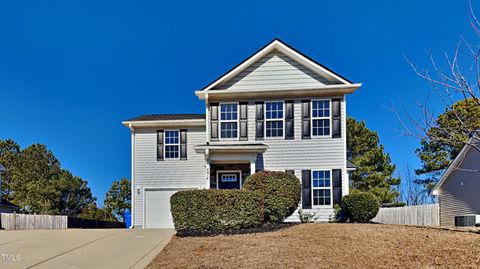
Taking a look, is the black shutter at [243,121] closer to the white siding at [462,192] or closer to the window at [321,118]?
the window at [321,118]

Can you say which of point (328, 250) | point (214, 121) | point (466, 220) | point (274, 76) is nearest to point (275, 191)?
point (328, 250)

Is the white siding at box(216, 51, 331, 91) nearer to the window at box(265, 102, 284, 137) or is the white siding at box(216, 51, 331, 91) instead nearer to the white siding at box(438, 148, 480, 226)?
the window at box(265, 102, 284, 137)

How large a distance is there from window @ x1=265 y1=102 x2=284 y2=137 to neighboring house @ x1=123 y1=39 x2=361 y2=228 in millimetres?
42

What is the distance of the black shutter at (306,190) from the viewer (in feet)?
57.2

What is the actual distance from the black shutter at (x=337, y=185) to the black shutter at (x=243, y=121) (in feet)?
13.0

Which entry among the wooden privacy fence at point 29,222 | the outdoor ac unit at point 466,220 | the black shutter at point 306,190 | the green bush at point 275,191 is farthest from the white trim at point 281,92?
the outdoor ac unit at point 466,220

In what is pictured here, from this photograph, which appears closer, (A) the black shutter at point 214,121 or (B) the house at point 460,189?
(A) the black shutter at point 214,121

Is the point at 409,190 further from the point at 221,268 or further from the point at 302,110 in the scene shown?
the point at 221,268

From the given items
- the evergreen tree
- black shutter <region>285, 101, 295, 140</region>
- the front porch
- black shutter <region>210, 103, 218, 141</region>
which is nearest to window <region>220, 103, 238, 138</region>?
black shutter <region>210, 103, 218, 141</region>

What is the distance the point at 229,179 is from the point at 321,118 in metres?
4.84

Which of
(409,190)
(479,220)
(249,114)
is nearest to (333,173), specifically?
A: (249,114)

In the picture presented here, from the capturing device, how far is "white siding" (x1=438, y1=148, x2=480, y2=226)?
72.5 ft

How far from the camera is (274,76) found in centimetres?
1839

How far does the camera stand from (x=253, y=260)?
8.84m
